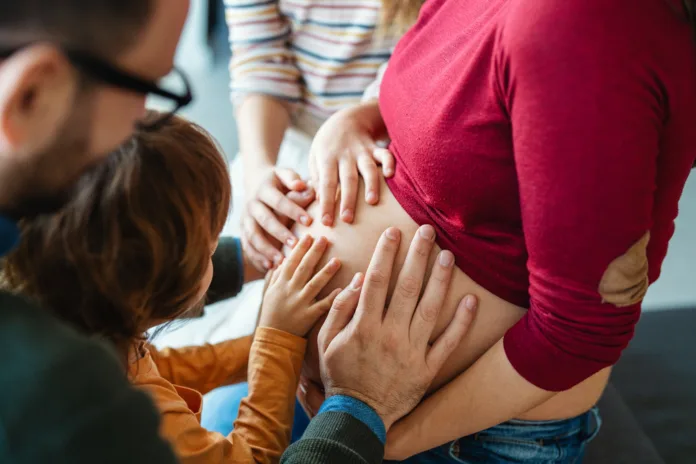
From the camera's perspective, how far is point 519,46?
1.86 ft

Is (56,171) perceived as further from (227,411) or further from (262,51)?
(262,51)

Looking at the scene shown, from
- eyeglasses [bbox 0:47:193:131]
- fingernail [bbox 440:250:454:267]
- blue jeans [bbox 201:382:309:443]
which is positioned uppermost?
eyeglasses [bbox 0:47:193:131]

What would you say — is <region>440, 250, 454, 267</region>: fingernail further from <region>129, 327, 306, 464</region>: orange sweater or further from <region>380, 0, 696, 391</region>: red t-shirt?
<region>129, 327, 306, 464</region>: orange sweater

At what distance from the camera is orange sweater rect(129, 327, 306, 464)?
695 millimetres

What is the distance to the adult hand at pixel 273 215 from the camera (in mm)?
924

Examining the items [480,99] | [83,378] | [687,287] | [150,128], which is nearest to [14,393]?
[83,378]

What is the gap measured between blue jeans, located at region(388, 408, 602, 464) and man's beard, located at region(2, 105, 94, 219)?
617mm

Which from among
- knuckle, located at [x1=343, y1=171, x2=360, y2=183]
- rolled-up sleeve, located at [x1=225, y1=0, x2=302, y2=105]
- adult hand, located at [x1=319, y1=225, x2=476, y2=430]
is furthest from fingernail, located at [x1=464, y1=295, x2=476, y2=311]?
rolled-up sleeve, located at [x1=225, y1=0, x2=302, y2=105]

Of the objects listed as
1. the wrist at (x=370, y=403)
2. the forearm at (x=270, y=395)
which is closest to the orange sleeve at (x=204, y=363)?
the forearm at (x=270, y=395)

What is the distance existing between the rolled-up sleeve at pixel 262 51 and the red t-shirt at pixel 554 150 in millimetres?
544

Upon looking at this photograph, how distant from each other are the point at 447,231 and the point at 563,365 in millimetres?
212

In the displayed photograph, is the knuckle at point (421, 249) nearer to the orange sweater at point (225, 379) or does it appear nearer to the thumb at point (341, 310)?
the thumb at point (341, 310)

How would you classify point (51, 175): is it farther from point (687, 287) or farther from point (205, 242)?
point (687, 287)

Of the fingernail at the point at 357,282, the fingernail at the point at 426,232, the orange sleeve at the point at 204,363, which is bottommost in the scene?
the orange sleeve at the point at 204,363
